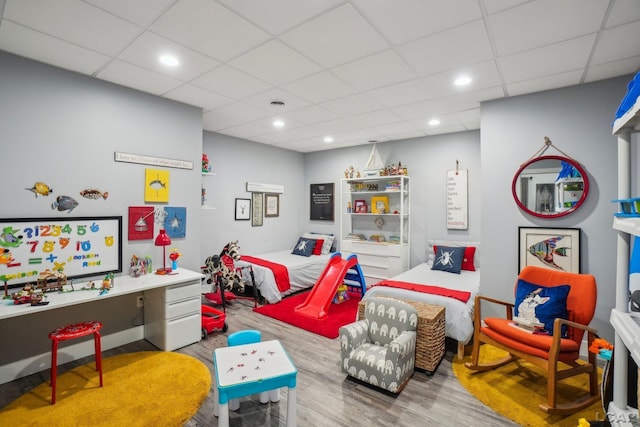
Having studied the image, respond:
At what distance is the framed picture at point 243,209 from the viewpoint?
5543mm

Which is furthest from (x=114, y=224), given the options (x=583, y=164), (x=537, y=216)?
(x=583, y=164)

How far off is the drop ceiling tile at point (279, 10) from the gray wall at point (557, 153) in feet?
8.15

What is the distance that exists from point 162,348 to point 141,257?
3.27 feet

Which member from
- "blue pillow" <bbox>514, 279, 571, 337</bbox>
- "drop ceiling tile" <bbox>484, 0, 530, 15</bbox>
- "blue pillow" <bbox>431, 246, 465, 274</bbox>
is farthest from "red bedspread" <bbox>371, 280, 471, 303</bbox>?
"drop ceiling tile" <bbox>484, 0, 530, 15</bbox>

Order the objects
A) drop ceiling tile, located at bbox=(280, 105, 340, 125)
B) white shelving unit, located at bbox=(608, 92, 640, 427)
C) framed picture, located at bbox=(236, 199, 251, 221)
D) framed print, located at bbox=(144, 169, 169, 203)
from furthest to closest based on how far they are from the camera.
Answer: framed picture, located at bbox=(236, 199, 251, 221), drop ceiling tile, located at bbox=(280, 105, 340, 125), framed print, located at bbox=(144, 169, 169, 203), white shelving unit, located at bbox=(608, 92, 640, 427)

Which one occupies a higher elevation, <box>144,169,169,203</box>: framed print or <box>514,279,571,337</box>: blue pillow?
<box>144,169,169,203</box>: framed print

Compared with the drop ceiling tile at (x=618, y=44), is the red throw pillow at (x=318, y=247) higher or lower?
lower

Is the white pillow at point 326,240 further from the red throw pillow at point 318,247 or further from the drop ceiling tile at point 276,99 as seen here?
the drop ceiling tile at point 276,99

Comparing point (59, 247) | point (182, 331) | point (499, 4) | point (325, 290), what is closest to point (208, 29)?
point (499, 4)

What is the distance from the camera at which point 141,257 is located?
338 centimetres

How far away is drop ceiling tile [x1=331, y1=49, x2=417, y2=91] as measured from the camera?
8.43 ft

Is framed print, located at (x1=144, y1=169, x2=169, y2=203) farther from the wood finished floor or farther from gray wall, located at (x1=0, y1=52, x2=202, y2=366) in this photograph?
the wood finished floor

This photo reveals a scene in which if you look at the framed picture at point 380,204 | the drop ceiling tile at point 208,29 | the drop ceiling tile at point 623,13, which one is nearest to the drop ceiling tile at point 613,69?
the drop ceiling tile at point 623,13

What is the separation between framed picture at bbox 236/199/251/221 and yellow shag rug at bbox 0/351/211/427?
2.93 meters
